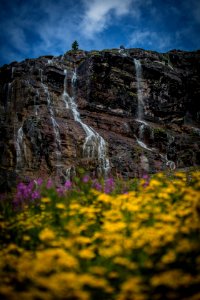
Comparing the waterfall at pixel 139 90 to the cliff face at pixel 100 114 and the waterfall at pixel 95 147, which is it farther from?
the waterfall at pixel 95 147

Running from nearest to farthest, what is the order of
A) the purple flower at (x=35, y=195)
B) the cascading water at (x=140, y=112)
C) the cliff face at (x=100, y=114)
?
the purple flower at (x=35, y=195)
the cliff face at (x=100, y=114)
the cascading water at (x=140, y=112)

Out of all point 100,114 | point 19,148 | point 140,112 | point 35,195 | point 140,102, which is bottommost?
point 35,195

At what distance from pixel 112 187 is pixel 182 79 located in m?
24.5

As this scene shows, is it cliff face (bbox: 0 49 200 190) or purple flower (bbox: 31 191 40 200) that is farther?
cliff face (bbox: 0 49 200 190)

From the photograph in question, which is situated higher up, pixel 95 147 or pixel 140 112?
pixel 140 112

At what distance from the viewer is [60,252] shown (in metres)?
2.93

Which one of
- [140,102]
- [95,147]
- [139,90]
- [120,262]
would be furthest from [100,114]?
[120,262]

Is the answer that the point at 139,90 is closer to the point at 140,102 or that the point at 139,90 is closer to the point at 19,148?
the point at 140,102

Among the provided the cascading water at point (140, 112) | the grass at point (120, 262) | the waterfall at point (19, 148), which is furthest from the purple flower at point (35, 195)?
the cascading water at point (140, 112)

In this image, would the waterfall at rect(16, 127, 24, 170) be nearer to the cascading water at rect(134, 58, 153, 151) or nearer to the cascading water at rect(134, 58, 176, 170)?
the cascading water at rect(134, 58, 176, 170)

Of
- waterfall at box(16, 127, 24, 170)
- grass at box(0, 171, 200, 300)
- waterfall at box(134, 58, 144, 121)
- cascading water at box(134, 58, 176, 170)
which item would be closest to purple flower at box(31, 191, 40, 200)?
grass at box(0, 171, 200, 300)

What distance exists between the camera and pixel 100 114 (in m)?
21.6

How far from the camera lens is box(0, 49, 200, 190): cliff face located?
15.5 metres

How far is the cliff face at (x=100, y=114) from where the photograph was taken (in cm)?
1555
